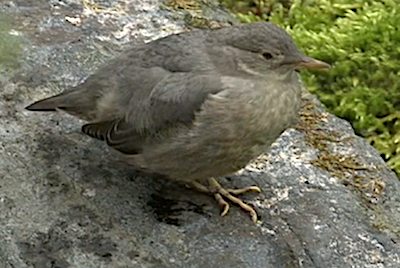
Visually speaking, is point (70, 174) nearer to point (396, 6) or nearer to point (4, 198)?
point (4, 198)

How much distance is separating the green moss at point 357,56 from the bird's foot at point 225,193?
1.34m

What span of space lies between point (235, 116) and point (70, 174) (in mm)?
708

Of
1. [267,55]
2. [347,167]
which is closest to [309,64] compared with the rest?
[267,55]

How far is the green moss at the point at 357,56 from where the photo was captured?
4.80m

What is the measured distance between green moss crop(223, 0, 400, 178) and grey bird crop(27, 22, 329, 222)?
1439mm

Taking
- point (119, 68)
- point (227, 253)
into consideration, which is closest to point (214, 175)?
point (227, 253)

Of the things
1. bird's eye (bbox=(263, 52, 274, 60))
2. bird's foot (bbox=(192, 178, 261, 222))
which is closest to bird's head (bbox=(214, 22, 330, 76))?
bird's eye (bbox=(263, 52, 274, 60))

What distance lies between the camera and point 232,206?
3.40m

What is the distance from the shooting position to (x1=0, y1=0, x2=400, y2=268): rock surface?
10.3 feet

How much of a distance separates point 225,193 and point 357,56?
1969 mm

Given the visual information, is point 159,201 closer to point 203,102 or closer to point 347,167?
point 203,102

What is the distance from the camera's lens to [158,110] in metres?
3.33

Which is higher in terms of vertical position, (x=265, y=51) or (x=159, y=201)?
(x=265, y=51)

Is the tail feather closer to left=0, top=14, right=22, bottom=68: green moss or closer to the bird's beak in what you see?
left=0, top=14, right=22, bottom=68: green moss
